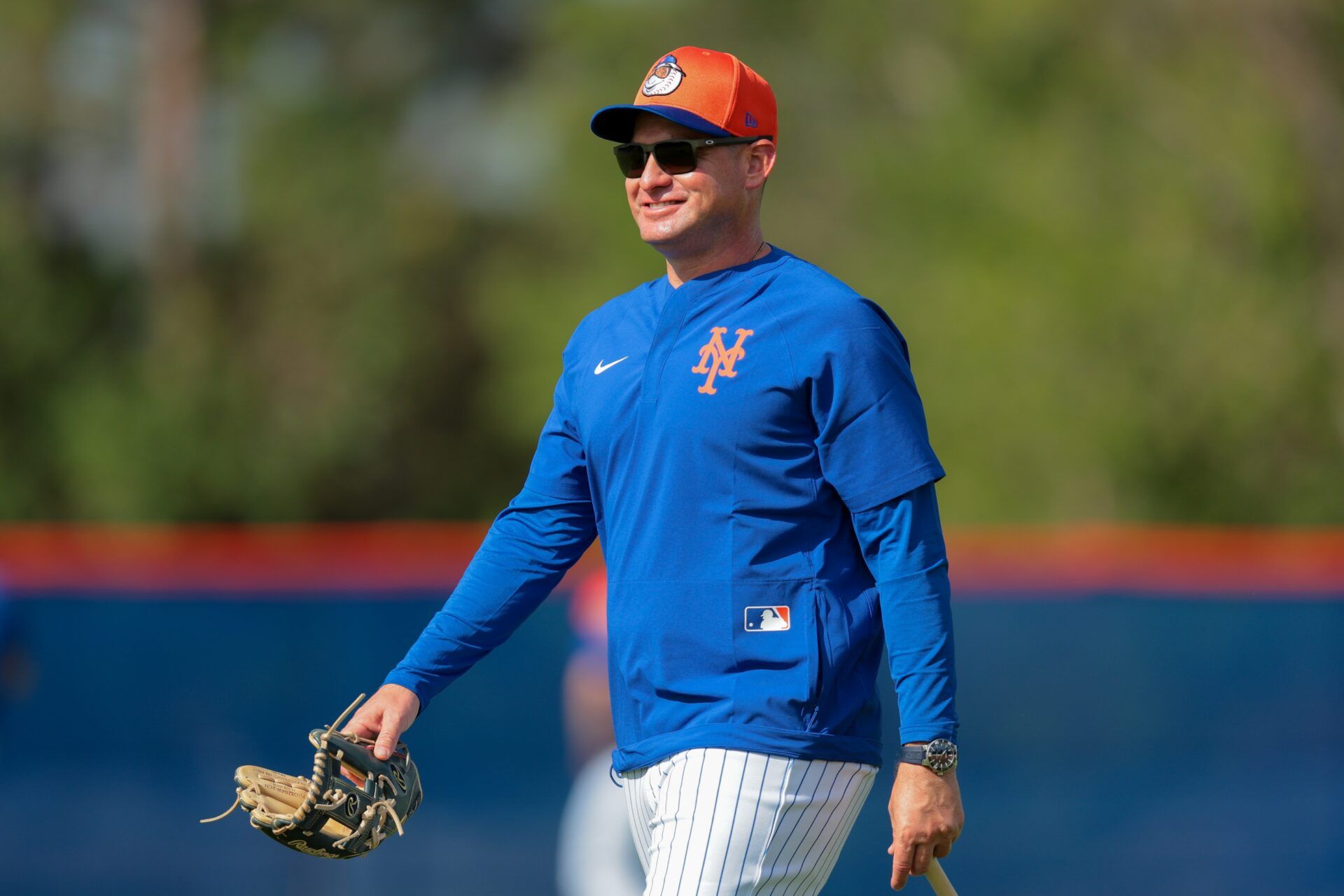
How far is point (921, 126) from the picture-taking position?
21.2 metres

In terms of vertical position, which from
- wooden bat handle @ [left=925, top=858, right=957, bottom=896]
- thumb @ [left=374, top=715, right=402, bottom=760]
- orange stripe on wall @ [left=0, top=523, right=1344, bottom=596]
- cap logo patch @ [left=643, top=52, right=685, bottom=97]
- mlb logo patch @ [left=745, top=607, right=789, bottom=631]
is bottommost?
orange stripe on wall @ [left=0, top=523, right=1344, bottom=596]

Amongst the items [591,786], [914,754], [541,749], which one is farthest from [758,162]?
[541,749]

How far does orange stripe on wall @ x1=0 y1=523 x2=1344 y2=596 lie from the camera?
702 cm

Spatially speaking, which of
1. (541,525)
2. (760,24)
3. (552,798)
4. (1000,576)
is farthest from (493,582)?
(760,24)

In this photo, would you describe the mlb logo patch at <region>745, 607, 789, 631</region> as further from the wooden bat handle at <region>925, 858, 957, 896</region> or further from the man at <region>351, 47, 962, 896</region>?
the wooden bat handle at <region>925, 858, 957, 896</region>

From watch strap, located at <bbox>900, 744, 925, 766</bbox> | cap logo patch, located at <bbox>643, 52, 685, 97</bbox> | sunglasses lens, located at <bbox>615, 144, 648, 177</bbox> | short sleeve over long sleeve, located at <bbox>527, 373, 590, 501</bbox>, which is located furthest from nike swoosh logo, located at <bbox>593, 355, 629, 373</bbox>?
watch strap, located at <bbox>900, 744, 925, 766</bbox>

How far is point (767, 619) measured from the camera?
2.91 meters

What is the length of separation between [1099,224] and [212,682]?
12922mm

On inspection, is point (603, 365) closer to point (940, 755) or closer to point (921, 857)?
point (940, 755)

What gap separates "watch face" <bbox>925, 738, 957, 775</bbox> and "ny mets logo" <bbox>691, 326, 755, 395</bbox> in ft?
2.32

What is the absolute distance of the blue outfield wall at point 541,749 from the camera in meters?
6.70

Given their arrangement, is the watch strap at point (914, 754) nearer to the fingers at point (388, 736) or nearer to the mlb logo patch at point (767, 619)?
the mlb logo patch at point (767, 619)

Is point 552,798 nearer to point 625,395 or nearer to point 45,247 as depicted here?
point 625,395

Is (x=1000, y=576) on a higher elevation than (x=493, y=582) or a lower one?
lower
